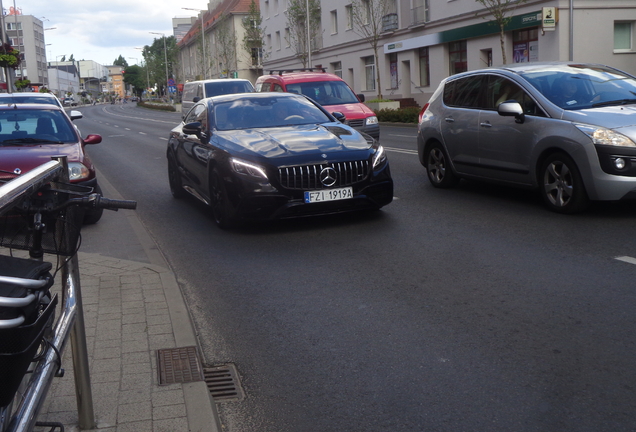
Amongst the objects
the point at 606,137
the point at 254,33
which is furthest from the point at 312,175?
the point at 254,33

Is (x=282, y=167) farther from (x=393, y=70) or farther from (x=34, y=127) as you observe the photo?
(x=393, y=70)

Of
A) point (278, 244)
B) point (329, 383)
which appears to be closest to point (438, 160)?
point (278, 244)

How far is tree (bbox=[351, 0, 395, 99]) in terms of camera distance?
43906 millimetres

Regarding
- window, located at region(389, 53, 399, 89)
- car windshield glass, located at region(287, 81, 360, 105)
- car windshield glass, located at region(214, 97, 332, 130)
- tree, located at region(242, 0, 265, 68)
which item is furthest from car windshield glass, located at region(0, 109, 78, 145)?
tree, located at region(242, 0, 265, 68)

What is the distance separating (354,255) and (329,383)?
10.2ft

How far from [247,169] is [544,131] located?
11.1 ft

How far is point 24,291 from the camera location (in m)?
2.15

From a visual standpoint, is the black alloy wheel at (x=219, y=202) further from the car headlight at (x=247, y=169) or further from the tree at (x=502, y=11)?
the tree at (x=502, y=11)

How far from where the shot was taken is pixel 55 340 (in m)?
2.82

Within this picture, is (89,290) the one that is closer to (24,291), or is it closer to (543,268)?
(543,268)

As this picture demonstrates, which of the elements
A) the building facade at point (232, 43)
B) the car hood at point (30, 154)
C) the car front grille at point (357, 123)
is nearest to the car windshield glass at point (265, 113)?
the car hood at point (30, 154)

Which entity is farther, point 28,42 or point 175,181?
point 28,42

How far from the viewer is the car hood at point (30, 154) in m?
8.99

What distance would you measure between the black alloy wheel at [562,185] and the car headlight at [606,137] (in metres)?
0.38
